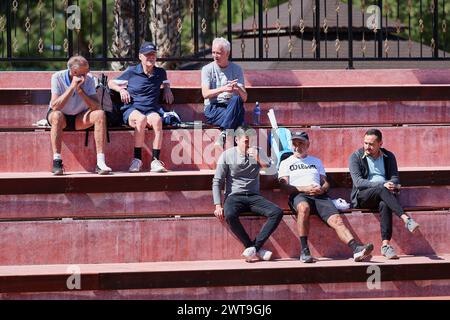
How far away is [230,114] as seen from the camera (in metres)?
11.8

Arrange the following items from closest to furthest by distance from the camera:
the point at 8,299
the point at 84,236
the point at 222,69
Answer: the point at 8,299 < the point at 84,236 < the point at 222,69

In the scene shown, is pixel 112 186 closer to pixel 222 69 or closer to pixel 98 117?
pixel 98 117

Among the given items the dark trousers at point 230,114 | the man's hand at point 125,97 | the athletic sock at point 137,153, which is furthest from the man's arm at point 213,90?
the athletic sock at point 137,153

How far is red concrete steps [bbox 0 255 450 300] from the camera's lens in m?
9.95

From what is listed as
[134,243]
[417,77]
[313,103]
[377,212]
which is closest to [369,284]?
[377,212]

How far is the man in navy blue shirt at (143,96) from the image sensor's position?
37.9 ft

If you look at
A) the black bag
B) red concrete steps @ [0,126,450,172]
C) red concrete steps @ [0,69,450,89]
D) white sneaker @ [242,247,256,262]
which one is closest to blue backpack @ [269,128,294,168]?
red concrete steps @ [0,126,450,172]

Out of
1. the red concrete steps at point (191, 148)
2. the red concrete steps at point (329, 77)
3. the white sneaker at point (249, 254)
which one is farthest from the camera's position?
the red concrete steps at point (329, 77)

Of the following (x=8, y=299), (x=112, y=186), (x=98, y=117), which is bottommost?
(x=8, y=299)

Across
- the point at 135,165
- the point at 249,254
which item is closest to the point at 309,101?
the point at 135,165

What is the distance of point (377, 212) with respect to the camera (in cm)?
1102

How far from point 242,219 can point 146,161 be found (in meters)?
1.56

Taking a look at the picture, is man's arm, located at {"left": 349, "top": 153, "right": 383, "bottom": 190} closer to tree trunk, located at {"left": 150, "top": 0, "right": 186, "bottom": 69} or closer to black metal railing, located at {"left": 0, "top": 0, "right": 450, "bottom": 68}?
black metal railing, located at {"left": 0, "top": 0, "right": 450, "bottom": 68}

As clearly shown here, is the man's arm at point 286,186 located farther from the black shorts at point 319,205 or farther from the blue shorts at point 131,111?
the blue shorts at point 131,111
